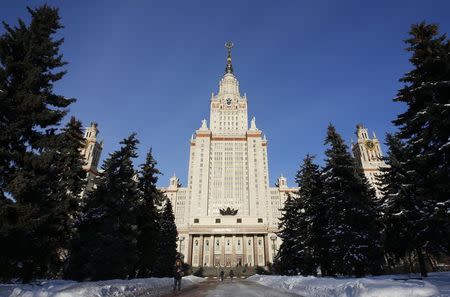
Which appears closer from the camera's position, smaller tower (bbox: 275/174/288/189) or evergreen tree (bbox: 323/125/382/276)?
evergreen tree (bbox: 323/125/382/276)

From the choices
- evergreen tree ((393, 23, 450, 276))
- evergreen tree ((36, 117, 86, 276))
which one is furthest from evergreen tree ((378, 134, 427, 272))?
evergreen tree ((36, 117, 86, 276))

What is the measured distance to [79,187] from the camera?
22.1 m

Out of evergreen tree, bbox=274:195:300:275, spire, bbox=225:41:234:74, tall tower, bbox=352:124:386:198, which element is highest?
spire, bbox=225:41:234:74

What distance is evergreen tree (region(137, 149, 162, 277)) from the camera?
82.2 ft

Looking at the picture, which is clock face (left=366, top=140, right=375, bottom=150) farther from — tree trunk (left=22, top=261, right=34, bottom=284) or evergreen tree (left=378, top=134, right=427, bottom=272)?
tree trunk (left=22, top=261, right=34, bottom=284)

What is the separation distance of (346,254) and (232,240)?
78.1m

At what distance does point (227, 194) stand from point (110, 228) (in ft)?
286

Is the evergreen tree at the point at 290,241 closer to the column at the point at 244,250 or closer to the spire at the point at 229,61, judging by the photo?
the column at the point at 244,250

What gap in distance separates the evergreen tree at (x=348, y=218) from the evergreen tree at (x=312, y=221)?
1278 mm

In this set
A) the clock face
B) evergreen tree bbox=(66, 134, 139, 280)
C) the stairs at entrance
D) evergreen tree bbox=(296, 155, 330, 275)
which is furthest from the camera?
the clock face

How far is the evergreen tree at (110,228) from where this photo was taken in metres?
19.4

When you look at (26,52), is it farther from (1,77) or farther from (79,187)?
(79,187)

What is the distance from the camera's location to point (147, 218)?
25.5m

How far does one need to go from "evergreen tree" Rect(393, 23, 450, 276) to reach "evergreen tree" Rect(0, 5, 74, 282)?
695 inches
